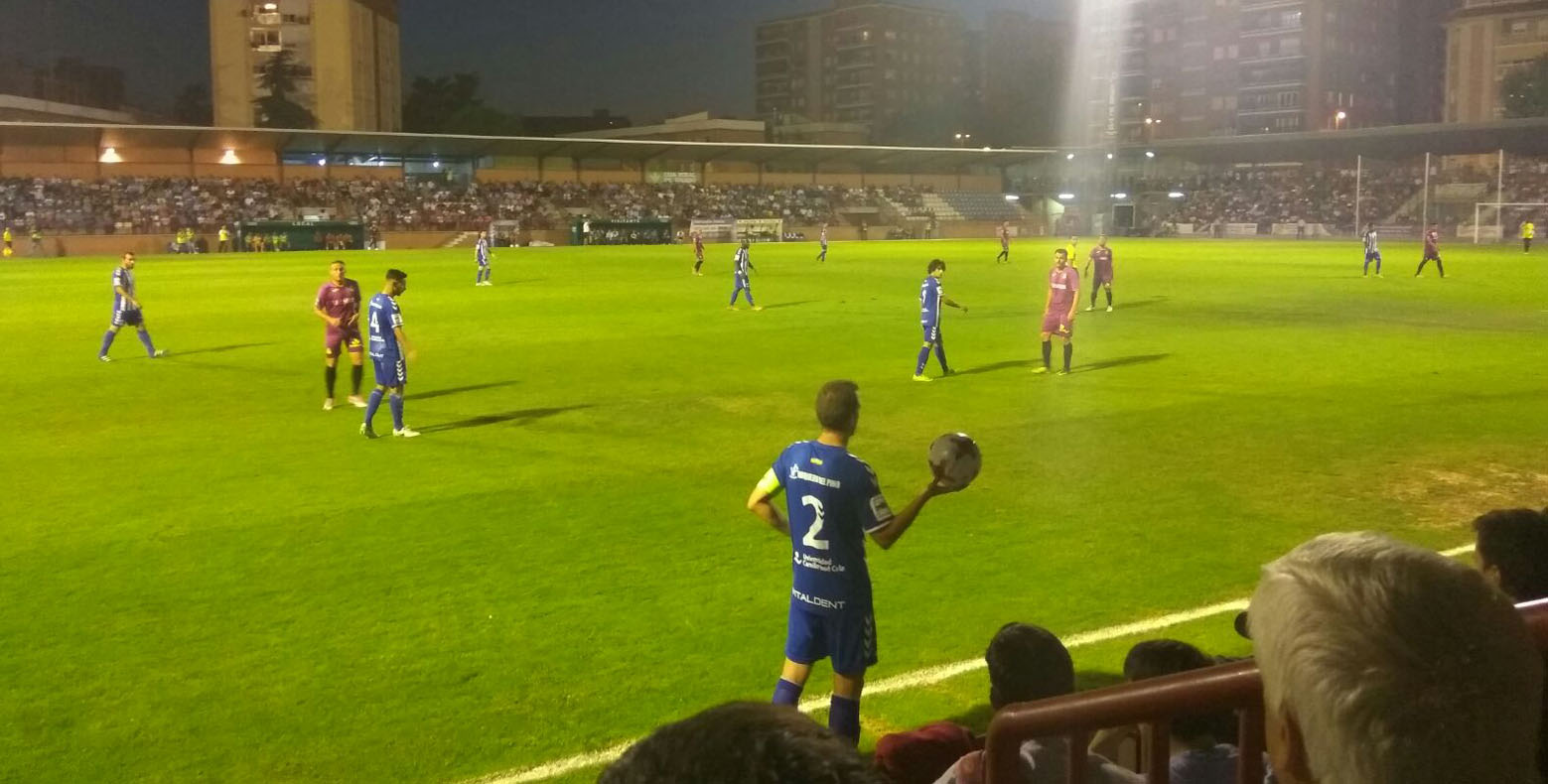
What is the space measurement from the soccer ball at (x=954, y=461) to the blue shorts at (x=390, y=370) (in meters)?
11.1

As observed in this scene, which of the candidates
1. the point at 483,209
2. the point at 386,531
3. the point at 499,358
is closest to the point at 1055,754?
the point at 386,531

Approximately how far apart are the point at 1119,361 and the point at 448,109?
118 meters

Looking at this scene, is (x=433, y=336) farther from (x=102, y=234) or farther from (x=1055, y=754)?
(x=102, y=234)

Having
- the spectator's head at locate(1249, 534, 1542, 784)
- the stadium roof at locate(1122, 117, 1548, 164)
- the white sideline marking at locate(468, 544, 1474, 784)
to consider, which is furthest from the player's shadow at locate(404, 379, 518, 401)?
the stadium roof at locate(1122, 117, 1548, 164)

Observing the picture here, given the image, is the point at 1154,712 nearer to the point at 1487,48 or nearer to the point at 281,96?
the point at 281,96

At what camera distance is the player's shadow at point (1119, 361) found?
864 inches

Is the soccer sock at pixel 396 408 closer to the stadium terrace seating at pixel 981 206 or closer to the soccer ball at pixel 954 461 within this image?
the soccer ball at pixel 954 461

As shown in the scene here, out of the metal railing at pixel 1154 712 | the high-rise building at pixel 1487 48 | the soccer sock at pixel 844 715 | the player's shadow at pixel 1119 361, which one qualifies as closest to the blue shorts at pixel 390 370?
the soccer sock at pixel 844 715

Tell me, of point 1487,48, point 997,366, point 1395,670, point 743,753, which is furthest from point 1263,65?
point 743,753

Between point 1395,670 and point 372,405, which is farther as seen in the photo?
point 372,405

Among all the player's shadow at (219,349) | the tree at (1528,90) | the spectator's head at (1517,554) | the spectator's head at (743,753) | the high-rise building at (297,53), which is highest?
the high-rise building at (297,53)

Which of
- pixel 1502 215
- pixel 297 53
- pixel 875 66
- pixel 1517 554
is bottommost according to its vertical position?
pixel 1517 554

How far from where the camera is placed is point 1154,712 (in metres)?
2.37

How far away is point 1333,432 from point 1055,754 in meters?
14.1
